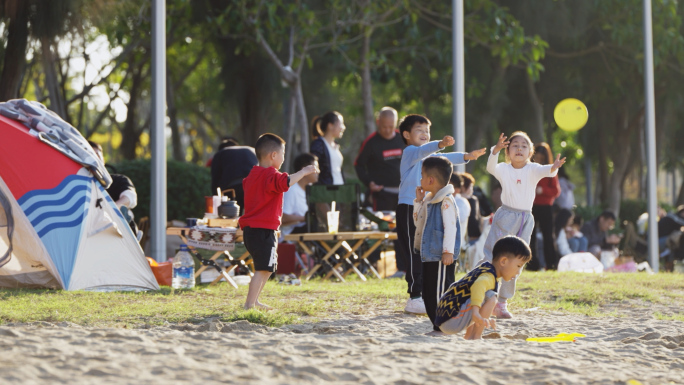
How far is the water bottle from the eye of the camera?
876 centimetres

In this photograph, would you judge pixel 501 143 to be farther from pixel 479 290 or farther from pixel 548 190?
pixel 548 190

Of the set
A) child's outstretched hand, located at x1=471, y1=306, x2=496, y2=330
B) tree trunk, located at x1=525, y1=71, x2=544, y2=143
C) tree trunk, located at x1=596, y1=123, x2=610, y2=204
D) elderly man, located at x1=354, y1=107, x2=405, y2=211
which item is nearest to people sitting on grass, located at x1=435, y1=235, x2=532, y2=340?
child's outstretched hand, located at x1=471, y1=306, x2=496, y2=330

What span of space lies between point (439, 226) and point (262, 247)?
1.51m

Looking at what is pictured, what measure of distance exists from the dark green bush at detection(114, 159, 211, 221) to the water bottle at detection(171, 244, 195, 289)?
5.60m

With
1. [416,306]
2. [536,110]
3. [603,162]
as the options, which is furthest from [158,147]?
[603,162]

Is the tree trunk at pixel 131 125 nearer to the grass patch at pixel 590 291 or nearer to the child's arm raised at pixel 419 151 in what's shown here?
the grass patch at pixel 590 291

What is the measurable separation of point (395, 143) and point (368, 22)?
5756mm

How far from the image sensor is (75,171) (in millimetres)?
8516

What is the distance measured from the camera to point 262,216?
6.87 metres

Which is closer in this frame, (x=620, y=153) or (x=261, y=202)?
(x=261, y=202)

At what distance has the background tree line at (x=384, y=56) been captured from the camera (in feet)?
45.0

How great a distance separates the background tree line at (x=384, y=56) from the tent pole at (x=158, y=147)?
231 cm

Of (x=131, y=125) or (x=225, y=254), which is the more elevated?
(x=131, y=125)

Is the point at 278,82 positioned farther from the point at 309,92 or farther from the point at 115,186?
the point at 115,186
